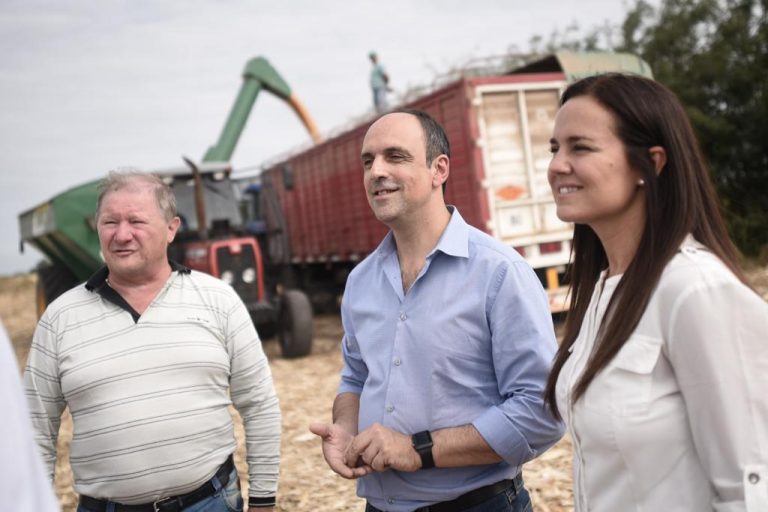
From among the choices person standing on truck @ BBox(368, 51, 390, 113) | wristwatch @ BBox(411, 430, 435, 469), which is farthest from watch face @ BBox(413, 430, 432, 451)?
person standing on truck @ BBox(368, 51, 390, 113)

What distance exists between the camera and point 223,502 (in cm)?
257

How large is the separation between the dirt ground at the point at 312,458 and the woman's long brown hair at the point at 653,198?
2.94 metres

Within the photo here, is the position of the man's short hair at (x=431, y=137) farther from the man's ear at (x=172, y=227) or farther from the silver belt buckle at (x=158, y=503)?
the silver belt buckle at (x=158, y=503)

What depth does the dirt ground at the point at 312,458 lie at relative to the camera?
4562 mm

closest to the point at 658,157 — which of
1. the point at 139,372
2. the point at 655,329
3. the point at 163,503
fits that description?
the point at 655,329

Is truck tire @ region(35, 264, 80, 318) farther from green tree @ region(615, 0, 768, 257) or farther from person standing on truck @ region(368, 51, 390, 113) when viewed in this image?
green tree @ region(615, 0, 768, 257)

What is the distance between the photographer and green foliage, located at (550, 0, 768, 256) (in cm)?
1512

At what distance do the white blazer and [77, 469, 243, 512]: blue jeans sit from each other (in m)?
1.42

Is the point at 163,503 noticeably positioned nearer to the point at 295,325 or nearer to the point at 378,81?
the point at 295,325

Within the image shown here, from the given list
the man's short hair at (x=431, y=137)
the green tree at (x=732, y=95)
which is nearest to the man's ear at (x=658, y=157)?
the man's short hair at (x=431, y=137)

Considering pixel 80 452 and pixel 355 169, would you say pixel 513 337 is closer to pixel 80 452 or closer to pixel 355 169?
pixel 80 452

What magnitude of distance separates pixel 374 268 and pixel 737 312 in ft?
4.17

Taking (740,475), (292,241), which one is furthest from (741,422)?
(292,241)

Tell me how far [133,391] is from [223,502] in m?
0.52
